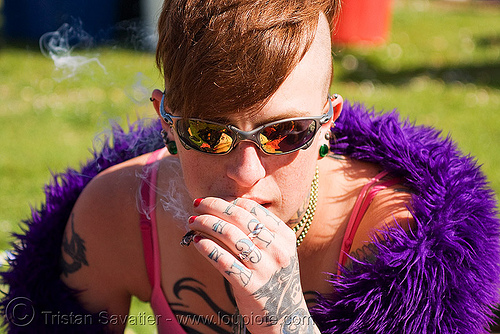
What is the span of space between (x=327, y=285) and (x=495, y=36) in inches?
401

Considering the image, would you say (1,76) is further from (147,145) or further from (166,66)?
(166,66)

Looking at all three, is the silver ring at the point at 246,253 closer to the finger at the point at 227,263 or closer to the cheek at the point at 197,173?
the finger at the point at 227,263

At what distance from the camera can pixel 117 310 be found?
2.51m

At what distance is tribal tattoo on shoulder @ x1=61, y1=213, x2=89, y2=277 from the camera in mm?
2436

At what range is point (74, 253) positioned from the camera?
245 cm

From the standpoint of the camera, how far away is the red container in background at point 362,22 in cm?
945

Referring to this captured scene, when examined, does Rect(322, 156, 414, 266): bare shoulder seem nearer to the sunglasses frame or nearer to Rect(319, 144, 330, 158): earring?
Rect(319, 144, 330, 158): earring

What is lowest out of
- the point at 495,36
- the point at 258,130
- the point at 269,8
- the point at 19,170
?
the point at 495,36

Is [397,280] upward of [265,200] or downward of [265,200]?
downward

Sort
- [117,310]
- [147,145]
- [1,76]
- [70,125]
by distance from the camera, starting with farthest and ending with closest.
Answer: [1,76]
[70,125]
[147,145]
[117,310]

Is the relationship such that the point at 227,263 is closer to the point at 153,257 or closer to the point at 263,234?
the point at 263,234

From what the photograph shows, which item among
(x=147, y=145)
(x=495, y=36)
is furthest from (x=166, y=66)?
(x=495, y=36)

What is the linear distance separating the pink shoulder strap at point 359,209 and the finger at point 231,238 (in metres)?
0.51

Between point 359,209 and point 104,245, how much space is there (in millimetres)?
1025
